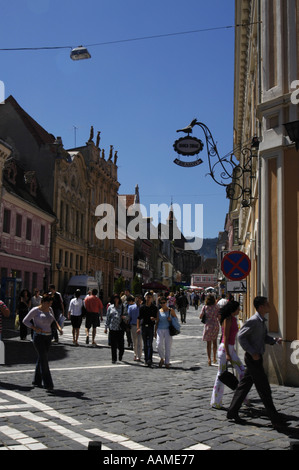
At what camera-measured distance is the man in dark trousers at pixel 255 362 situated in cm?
677

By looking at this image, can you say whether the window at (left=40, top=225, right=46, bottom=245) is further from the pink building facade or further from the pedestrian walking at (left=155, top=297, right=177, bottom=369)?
the pedestrian walking at (left=155, top=297, right=177, bottom=369)

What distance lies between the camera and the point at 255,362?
6.82 m

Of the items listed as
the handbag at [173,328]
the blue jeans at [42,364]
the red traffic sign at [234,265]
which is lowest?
the blue jeans at [42,364]

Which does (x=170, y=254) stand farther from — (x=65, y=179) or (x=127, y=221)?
(x=65, y=179)

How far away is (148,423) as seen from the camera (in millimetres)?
6711

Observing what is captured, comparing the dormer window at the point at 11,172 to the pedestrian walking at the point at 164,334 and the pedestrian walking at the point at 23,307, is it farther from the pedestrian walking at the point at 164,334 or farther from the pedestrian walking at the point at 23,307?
the pedestrian walking at the point at 164,334

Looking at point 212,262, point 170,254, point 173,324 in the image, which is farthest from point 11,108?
point 212,262

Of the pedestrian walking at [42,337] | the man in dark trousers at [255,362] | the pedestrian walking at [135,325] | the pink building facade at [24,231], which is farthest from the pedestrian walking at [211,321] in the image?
the pink building facade at [24,231]

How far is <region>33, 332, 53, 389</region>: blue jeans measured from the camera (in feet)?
29.4

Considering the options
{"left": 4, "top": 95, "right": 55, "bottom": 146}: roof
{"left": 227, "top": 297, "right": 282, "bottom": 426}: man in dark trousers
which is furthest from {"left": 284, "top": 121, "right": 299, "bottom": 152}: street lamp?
{"left": 4, "top": 95, "right": 55, "bottom": 146}: roof

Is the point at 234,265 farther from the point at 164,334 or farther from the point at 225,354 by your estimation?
the point at 225,354

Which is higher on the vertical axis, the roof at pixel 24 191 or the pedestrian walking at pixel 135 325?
the roof at pixel 24 191

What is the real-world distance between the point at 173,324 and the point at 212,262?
172 m

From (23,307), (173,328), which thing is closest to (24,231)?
(23,307)
